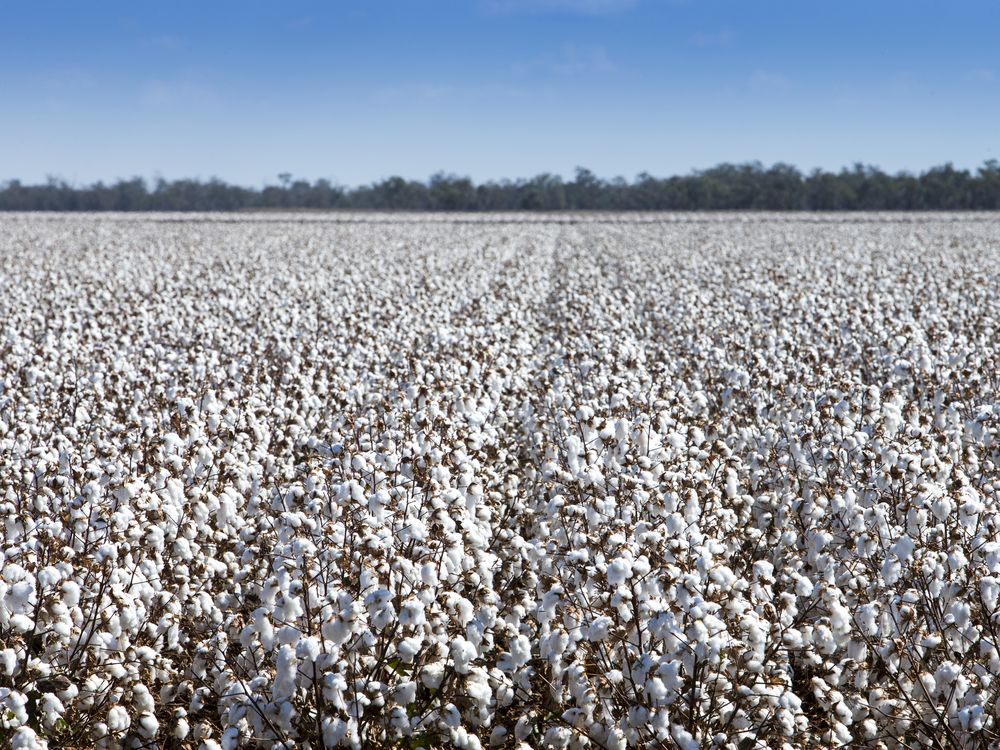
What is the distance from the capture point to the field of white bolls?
4734 mm

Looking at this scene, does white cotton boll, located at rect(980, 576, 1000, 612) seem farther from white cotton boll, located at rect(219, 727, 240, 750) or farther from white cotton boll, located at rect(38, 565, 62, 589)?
white cotton boll, located at rect(38, 565, 62, 589)

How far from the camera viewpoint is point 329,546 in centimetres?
556

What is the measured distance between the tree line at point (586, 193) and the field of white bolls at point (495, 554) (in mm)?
114520

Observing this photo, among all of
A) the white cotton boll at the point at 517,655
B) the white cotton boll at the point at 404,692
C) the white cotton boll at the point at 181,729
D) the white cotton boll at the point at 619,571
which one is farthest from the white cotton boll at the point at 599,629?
the white cotton boll at the point at 181,729

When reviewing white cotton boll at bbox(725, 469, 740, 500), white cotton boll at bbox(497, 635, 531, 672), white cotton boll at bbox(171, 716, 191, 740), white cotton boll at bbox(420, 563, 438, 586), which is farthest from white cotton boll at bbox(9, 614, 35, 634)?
white cotton boll at bbox(725, 469, 740, 500)

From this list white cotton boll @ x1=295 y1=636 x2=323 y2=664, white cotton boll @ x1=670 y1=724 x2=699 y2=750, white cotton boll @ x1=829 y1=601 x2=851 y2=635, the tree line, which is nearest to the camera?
white cotton boll @ x1=295 y1=636 x2=323 y2=664

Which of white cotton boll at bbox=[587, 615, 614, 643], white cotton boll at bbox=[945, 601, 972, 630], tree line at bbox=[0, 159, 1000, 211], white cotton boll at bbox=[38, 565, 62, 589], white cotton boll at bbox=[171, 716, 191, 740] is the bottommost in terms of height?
white cotton boll at bbox=[171, 716, 191, 740]

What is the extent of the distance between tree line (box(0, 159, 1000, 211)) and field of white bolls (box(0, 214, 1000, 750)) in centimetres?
11452

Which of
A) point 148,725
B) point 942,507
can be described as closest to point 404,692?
point 148,725

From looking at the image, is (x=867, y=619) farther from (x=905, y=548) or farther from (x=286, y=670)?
(x=286, y=670)

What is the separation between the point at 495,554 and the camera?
719 centimetres

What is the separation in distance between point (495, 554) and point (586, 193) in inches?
5483

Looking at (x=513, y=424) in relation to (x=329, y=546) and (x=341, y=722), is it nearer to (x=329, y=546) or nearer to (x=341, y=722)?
(x=329, y=546)

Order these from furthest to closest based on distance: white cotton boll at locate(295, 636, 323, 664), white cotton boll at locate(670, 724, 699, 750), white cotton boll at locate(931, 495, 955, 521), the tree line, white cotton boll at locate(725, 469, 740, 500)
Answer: the tree line, white cotton boll at locate(725, 469, 740, 500), white cotton boll at locate(931, 495, 955, 521), white cotton boll at locate(670, 724, 699, 750), white cotton boll at locate(295, 636, 323, 664)
